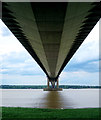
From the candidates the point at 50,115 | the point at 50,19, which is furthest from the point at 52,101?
the point at 50,19

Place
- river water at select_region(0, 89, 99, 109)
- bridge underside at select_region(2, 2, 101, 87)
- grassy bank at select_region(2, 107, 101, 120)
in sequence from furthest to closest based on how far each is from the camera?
1. river water at select_region(0, 89, 99, 109)
2. grassy bank at select_region(2, 107, 101, 120)
3. bridge underside at select_region(2, 2, 101, 87)

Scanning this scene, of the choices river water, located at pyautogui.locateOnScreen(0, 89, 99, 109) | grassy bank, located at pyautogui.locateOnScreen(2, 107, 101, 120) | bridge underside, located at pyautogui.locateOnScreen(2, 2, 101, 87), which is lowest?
river water, located at pyautogui.locateOnScreen(0, 89, 99, 109)

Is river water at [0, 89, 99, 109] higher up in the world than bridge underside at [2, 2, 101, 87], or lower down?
lower down

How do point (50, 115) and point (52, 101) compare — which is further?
point (52, 101)

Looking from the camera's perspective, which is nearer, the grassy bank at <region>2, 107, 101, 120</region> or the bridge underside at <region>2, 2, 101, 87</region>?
the bridge underside at <region>2, 2, 101, 87</region>

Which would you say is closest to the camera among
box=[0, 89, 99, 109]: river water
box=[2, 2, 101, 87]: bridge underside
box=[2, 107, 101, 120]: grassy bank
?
box=[2, 2, 101, 87]: bridge underside

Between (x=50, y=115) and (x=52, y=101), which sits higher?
(x=50, y=115)

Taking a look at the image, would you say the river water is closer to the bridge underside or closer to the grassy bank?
the grassy bank

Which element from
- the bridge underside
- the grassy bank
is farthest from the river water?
the bridge underside

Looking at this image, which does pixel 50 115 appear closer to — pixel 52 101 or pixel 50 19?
pixel 50 19

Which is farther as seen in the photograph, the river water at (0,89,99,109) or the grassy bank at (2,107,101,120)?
the river water at (0,89,99,109)

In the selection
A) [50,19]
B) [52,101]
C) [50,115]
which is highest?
[50,19]

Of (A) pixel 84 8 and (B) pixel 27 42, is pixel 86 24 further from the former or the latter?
(B) pixel 27 42
